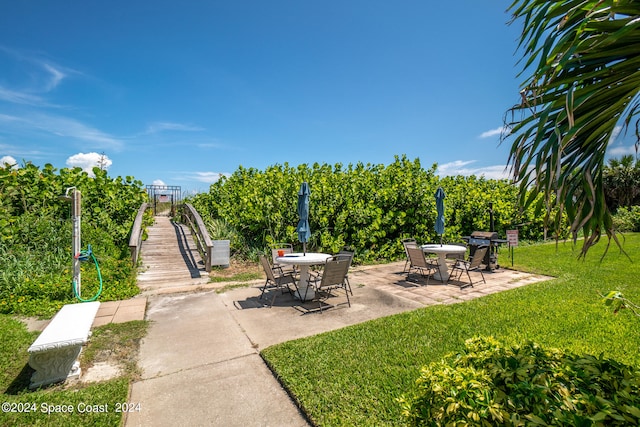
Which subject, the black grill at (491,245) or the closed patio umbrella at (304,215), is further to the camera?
the black grill at (491,245)

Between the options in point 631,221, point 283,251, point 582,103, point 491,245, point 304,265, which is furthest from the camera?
point 631,221

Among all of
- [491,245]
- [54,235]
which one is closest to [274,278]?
[54,235]

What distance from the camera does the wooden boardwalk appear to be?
7.21m

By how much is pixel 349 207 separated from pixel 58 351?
7850 millimetres

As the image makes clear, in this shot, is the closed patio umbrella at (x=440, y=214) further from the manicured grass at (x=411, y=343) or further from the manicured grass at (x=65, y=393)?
the manicured grass at (x=65, y=393)

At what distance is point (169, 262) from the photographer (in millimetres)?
8859

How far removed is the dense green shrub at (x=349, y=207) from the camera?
31.7ft

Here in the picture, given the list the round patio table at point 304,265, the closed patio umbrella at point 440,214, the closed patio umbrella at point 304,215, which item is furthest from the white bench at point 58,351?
the closed patio umbrella at point 440,214

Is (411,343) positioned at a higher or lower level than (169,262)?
lower

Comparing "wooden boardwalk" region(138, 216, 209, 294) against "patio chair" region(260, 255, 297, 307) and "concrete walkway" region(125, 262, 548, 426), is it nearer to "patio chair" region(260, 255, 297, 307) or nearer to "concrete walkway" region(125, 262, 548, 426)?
"concrete walkway" region(125, 262, 548, 426)

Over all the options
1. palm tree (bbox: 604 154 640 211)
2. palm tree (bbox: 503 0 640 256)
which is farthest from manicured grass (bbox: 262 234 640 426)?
palm tree (bbox: 604 154 640 211)

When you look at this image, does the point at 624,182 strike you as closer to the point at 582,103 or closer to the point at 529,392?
the point at 582,103

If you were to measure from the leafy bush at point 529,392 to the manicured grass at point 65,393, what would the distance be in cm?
262

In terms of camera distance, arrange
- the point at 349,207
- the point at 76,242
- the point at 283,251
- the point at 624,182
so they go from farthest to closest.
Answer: the point at 624,182 → the point at 349,207 → the point at 283,251 → the point at 76,242
